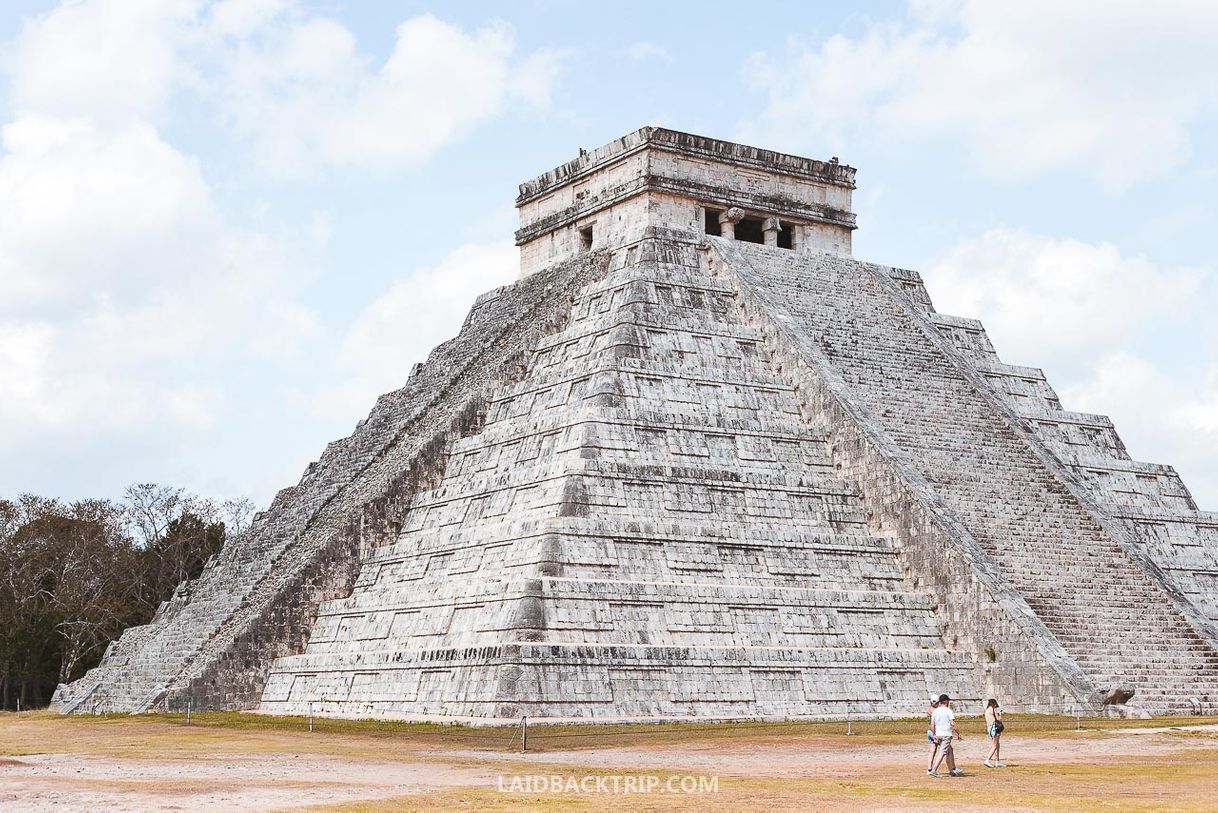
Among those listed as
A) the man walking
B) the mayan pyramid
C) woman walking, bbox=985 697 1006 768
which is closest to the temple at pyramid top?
the mayan pyramid

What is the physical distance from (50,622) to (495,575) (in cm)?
1893

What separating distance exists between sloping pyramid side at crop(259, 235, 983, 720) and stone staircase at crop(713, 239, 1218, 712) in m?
1.46

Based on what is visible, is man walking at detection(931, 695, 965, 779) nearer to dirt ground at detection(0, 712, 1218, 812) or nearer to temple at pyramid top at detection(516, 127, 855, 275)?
dirt ground at detection(0, 712, 1218, 812)

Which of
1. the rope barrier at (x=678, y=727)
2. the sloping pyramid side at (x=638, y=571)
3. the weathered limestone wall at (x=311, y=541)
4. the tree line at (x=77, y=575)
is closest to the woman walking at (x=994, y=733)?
the rope barrier at (x=678, y=727)

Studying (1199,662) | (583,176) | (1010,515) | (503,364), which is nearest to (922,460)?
(1010,515)

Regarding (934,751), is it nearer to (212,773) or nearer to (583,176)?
(212,773)

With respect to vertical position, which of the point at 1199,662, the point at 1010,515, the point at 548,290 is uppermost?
the point at 548,290

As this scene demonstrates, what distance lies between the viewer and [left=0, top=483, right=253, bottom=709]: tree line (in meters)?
36.5

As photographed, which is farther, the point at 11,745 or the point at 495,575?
the point at 495,575

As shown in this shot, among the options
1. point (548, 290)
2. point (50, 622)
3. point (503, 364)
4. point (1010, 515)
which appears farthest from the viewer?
point (50, 622)

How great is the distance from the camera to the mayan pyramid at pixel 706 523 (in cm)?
2119

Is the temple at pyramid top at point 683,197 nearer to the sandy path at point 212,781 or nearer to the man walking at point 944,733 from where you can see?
the sandy path at point 212,781

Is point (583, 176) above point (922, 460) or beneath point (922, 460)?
above

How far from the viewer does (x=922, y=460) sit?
25.3m
